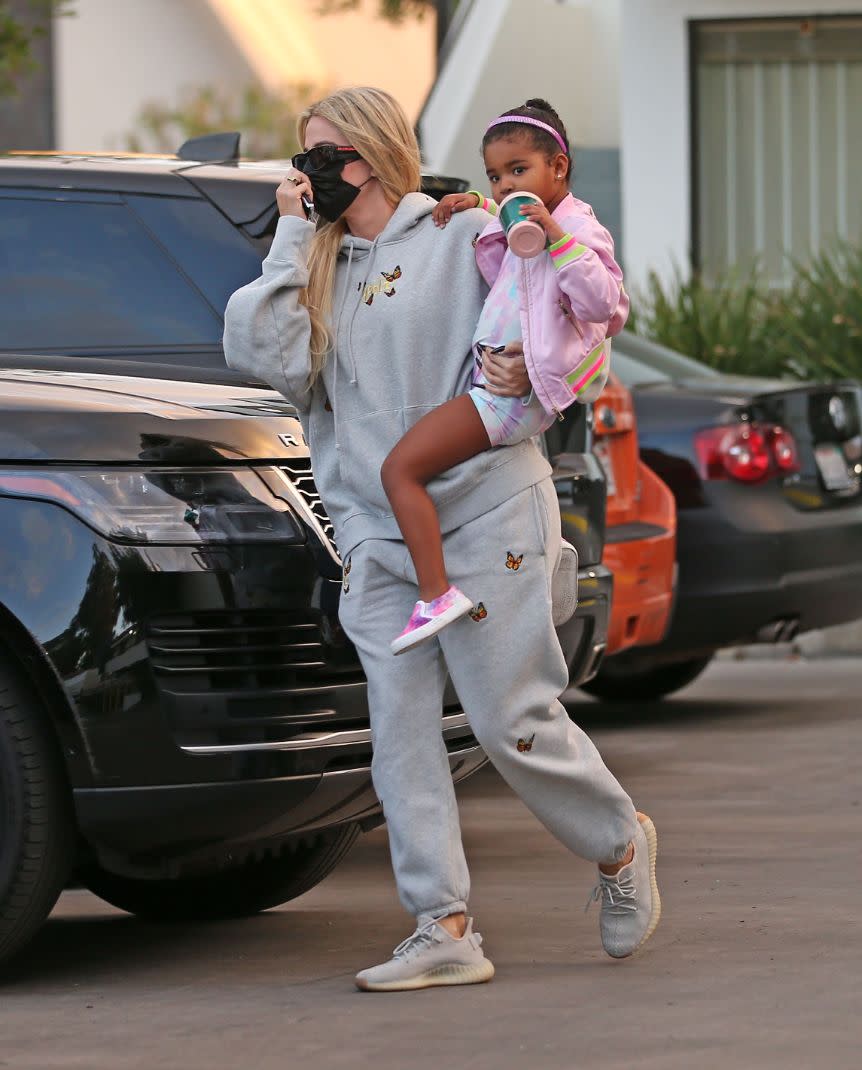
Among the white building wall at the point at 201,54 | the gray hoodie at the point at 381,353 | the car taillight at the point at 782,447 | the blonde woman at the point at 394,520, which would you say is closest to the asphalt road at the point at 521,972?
the blonde woman at the point at 394,520

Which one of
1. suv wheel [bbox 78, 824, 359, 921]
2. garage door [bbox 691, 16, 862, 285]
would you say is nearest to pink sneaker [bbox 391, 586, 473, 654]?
suv wheel [bbox 78, 824, 359, 921]

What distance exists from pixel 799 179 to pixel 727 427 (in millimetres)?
8468

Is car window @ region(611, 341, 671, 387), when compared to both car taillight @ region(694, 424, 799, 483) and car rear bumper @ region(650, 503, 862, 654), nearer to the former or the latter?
car taillight @ region(694, 424, 799, 483)

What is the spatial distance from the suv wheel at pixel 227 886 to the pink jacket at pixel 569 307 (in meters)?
1.49

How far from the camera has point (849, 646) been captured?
10.3m

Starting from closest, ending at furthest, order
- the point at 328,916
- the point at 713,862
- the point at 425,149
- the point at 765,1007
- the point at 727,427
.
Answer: the point at 765,1007, the point at 328,916, the point at 713,862, the point at 727,427, the point at 425,149

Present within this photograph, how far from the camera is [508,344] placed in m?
4.05

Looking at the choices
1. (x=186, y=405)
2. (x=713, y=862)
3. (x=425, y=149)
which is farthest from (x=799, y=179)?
(x=186, y=405)

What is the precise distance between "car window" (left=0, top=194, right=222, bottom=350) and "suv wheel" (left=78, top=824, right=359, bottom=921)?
3.98 ft

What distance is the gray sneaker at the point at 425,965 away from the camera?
421 centimetres

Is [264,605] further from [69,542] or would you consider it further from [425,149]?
[425,149]

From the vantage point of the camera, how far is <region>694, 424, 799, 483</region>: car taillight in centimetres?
791

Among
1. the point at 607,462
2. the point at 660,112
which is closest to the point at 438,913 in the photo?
the point at 607,462

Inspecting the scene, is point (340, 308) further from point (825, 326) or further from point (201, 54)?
point (201, 54)
